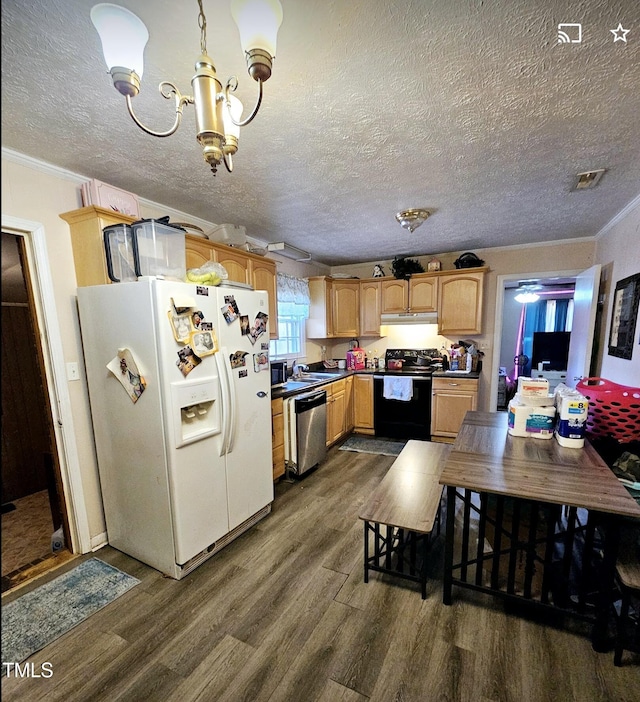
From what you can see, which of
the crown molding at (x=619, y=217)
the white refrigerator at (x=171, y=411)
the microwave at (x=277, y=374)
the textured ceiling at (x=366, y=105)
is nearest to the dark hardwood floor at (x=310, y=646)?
the white refrigerator at (x=171, y=411)

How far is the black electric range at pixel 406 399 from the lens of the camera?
4.33 metres

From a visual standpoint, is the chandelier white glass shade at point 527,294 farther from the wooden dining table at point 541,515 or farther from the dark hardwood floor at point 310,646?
the dark hardwood floor at point 310,646

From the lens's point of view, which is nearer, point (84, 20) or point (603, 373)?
point (84, 20)

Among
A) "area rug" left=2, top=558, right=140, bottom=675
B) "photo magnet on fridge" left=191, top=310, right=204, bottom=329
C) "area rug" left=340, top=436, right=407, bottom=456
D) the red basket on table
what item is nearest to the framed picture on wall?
the red basket on table

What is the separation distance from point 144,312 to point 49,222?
33.9 inches

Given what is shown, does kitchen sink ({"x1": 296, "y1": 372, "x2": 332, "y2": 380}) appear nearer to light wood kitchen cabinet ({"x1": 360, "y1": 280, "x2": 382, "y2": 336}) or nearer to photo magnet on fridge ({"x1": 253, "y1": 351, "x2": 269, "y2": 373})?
light wood kitchen cabinet ({"x1": 360, "y1": 280, "x2": 382, "y2": 336})

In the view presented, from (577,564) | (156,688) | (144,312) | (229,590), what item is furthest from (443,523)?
(144,312)

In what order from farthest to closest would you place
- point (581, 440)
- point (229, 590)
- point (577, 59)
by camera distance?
point (229, 590) < point (581, 440) < point (577, 59)

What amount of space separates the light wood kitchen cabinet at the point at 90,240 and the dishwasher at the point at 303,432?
181 centimetres

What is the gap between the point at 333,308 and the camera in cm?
479

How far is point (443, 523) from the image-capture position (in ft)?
8.96

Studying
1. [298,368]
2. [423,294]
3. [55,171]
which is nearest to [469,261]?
[423,294]

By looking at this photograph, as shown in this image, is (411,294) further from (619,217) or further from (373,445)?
(619,217)

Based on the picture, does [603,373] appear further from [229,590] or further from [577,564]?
[229,590]
